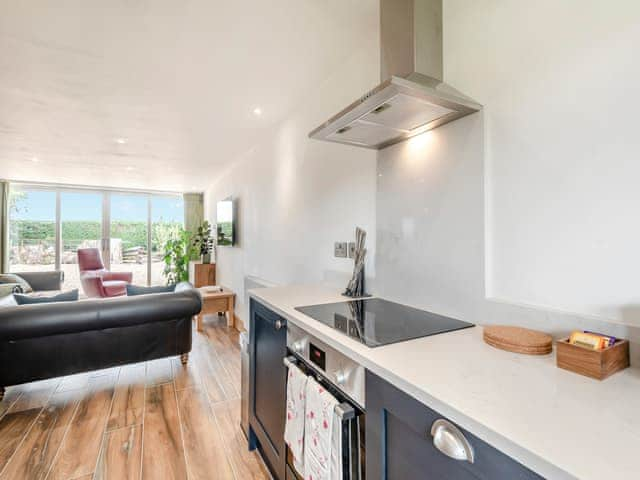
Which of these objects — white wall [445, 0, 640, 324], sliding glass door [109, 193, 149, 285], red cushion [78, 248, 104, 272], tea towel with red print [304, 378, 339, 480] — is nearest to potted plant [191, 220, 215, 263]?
sliding glass door [109, 193, 149, 285]

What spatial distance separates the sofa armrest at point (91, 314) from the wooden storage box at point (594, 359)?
8.61 feet

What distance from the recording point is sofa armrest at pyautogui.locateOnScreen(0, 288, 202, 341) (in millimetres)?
2031

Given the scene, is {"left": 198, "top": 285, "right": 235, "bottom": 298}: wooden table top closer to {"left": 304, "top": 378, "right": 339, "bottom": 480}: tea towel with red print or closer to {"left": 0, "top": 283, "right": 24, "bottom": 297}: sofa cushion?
{"left": 0, "top": 283, "right": 24, "bottom": 297}: sofa cushion

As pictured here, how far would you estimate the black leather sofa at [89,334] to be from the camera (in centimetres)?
209

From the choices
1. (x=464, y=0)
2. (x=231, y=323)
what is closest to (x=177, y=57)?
(x=464, y=0)

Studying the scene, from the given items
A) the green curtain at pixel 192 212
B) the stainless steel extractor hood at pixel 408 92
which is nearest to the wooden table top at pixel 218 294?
the stainless steel extractor hood at pixel 408 92

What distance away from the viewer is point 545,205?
3.14 feet

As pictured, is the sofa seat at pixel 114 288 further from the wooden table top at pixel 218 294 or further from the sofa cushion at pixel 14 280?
the wooden table top at pixel 218 294

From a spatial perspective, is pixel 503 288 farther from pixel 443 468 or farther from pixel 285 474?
pixel 285 474

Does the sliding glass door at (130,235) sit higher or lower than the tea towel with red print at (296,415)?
higher

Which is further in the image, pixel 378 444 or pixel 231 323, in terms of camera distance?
pixel 231 323

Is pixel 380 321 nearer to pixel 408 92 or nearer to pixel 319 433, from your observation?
pixel 319 433

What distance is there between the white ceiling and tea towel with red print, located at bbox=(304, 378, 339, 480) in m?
1.74

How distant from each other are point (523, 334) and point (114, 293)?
6.52 metres
